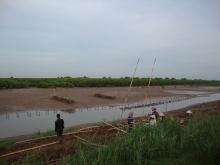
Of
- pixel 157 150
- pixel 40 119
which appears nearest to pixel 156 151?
pixel 157 150

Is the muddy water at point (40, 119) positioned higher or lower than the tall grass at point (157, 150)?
lower

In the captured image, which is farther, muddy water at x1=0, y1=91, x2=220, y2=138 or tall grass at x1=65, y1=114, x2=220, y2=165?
muddy water at x1=0, y1=91, x2=220, y2=138

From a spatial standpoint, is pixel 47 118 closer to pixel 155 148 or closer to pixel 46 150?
pixel 46 150

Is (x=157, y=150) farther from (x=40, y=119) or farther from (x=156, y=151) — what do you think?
(x=40, y=119)

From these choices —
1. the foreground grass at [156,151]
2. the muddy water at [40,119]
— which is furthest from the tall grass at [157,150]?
the muddy water at [40,119]

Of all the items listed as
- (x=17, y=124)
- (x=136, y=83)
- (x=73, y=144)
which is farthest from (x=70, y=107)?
(x=136, y=83)

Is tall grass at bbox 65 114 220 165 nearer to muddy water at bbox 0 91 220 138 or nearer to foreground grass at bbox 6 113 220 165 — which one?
foreground grass at bbox 6 113 220 165

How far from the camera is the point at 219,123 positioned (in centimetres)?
675

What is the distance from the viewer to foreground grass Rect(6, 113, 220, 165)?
4.58 metres

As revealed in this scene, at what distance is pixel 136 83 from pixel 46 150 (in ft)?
154

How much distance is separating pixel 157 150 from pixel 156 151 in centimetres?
6

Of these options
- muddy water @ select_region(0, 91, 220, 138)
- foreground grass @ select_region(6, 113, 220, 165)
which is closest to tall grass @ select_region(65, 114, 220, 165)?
foreground grass @ select_region(6, 113, 220, 165)

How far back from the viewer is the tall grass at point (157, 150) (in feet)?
15.1

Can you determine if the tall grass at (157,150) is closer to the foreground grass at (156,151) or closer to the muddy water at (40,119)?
the foreground grass at (156,151)
